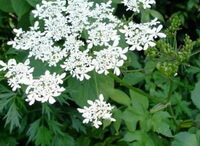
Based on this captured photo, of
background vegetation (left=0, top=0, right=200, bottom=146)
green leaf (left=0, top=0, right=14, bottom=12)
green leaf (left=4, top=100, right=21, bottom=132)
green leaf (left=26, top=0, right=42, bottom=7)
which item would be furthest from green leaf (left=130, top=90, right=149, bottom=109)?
green leaf (left=0, top=0, right=14, bottom=12)

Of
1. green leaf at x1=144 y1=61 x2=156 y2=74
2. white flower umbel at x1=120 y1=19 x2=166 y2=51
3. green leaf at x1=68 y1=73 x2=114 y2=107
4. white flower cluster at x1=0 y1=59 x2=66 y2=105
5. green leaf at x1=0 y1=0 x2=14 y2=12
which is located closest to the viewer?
white flower cluster at x1=0 y1=59 x2=66 y2=105

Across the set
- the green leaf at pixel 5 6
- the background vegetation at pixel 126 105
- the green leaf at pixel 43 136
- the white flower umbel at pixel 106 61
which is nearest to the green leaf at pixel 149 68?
the background vegetation at pixel 126 105

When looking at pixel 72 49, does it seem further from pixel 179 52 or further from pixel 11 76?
pixel 179 52

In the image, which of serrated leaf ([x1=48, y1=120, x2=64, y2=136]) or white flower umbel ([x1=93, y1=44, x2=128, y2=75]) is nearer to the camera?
white flower umbel ([x1=93, y1=44, x2=128, y2=75])

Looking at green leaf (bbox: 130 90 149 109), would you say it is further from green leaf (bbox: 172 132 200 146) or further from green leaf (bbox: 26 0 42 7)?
green leaf (bbox: 26 0 42 7)

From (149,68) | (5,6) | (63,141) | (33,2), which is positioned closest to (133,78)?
(149,68)

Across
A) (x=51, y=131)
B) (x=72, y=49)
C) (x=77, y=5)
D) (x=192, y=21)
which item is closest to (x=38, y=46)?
(x=72, y=49)

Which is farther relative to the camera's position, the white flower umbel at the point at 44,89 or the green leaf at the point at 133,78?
the green leaf at the point at 133,78

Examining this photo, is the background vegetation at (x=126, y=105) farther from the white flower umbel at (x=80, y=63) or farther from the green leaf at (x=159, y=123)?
the white flower umbel at (x=80, y=63)
